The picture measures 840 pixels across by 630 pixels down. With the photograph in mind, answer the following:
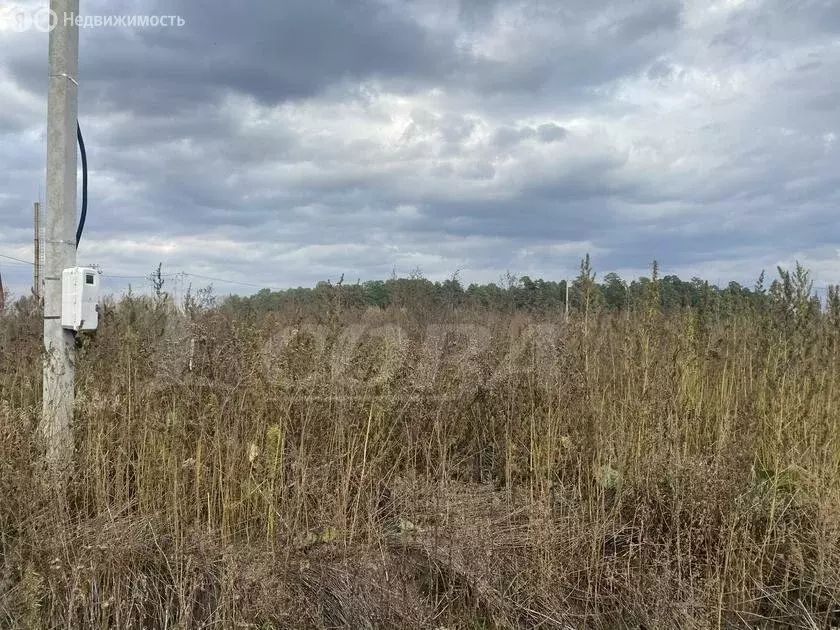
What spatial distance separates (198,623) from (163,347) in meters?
1.89

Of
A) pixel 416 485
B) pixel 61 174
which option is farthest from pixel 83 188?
pixel 416 485

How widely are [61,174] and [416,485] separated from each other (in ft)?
9.76

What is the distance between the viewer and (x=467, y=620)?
2.75m

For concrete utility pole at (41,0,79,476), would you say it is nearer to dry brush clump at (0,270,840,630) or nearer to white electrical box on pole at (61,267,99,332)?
white electrical box on pole at (61,267,99,332)

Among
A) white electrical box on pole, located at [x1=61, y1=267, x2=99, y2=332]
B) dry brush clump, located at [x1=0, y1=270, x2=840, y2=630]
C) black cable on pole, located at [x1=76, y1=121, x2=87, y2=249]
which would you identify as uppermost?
black cable on pole, located at [x1=76, y1=121, x2=87, y2=249]

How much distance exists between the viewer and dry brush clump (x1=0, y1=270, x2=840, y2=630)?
2.72 m

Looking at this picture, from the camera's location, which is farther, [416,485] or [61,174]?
[61,174]

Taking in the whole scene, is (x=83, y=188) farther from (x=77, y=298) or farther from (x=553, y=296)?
(x=553, y=296)

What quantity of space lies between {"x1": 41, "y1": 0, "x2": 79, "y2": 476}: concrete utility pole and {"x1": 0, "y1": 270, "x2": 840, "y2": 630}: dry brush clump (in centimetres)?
30

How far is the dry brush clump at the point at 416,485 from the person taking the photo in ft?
8.91

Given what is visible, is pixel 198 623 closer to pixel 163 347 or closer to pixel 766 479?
pixel 163 347

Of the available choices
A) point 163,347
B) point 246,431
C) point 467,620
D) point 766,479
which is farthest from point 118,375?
point 766,479

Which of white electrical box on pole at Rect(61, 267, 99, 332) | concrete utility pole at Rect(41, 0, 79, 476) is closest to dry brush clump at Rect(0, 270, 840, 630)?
white electrical box on pole at Rect(61, 267, 99, 332)

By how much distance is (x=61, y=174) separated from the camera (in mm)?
3689
